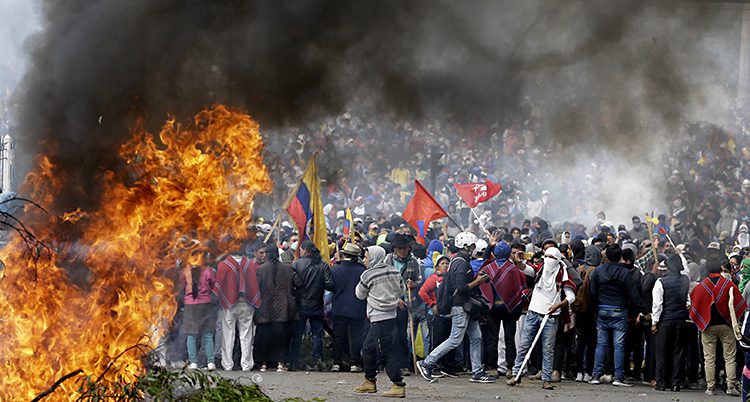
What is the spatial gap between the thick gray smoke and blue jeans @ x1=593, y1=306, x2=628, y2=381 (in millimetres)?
2541

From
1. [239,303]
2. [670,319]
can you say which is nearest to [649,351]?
[670,319]

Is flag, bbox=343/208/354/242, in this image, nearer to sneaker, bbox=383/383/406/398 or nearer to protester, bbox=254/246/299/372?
protester, bbox=254/246/299/372

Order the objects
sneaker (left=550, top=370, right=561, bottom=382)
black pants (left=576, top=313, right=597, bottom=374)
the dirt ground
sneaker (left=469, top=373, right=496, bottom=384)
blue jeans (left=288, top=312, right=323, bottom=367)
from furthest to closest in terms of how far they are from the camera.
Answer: blue jeans (left=288, top=312, right=323, bottom=367), black pants (left=576, top=313, right=597, bottom=374), sneaker (left=550, top=370, right=561, bottom=382), sneaker (left=469, top=373, right=496, bottom=384), the dirt ground

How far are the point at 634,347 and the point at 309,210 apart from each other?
186 inches

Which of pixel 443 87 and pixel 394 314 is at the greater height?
pixel 443 87

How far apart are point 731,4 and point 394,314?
7649 mm

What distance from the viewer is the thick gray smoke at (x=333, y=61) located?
335 inches

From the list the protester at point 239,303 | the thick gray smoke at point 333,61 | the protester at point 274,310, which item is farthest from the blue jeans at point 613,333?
the protester at point 239,303

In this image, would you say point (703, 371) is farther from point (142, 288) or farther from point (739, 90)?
point (739, 90)

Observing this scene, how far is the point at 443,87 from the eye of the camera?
34.7 ft

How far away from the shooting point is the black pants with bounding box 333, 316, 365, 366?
513 inches

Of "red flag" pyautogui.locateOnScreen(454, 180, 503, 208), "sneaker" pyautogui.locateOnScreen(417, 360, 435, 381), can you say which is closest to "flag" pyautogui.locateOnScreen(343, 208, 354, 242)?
"red flag" pyautogui.locateOnScreen(454, 180, 503, 208)

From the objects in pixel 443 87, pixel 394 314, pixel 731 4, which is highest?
pixel 731 4

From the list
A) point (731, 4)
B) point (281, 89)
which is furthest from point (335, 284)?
point (731, 4)
